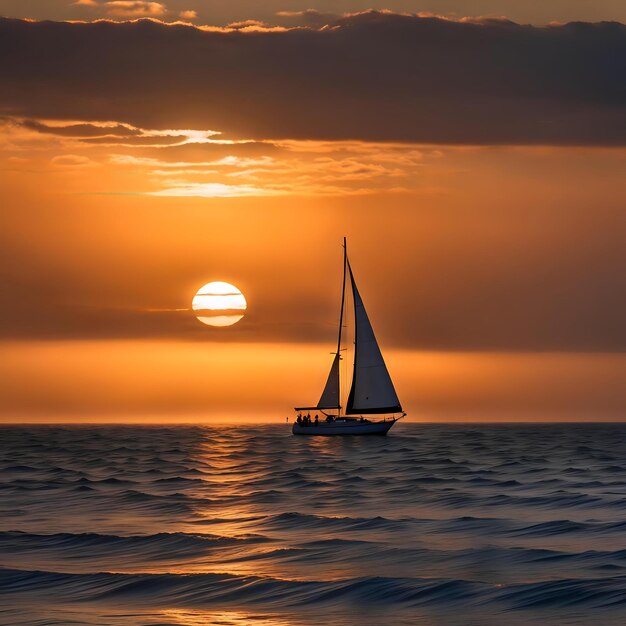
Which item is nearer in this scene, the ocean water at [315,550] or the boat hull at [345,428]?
the ocean water at [315,550]

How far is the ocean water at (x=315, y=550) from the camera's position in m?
33.0

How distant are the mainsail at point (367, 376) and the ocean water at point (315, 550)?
5687cm

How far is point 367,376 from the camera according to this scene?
143500mm

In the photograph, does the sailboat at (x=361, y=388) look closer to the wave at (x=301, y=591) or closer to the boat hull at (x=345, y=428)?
the boat hull at (x=345, y=428)

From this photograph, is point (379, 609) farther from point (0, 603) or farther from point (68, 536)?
point (68, 536)

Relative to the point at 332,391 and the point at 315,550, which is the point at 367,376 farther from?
the point at 315,550

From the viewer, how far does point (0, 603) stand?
3366cm

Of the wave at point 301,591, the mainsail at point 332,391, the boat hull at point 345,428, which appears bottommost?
the wave at point 301,591

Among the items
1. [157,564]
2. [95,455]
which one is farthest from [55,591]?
[95,455]

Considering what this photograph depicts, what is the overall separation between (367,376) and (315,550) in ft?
328

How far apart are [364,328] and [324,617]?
108 metres

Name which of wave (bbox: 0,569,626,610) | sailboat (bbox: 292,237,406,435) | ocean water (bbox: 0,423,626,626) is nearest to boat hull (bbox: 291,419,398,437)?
sailboat (bbox: 292,237,406,435)

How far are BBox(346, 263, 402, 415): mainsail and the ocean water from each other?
187 ft

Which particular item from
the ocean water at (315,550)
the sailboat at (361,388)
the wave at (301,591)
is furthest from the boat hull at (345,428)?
the wave at (301,591)
